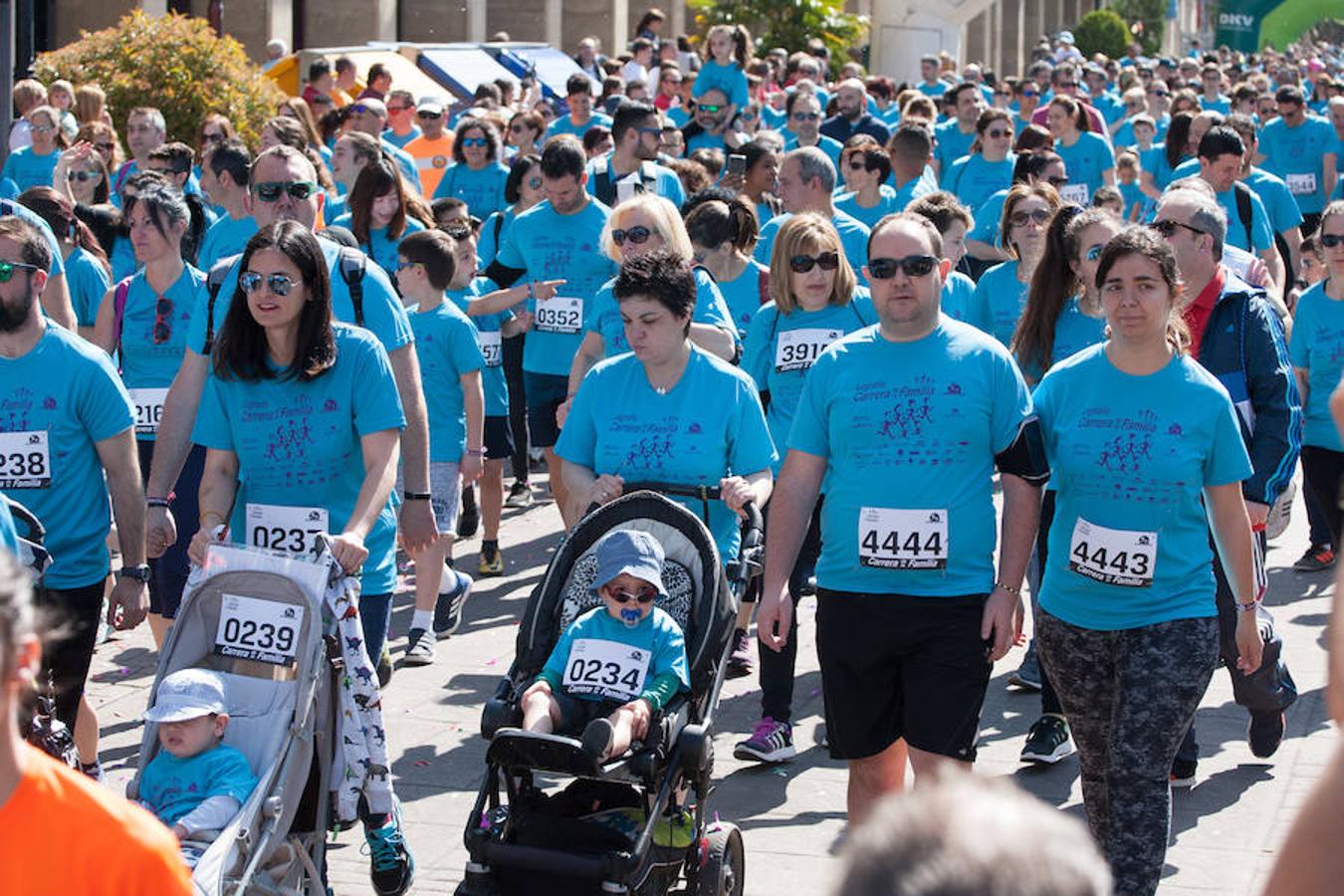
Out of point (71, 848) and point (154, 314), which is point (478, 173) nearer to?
point (154, 314)

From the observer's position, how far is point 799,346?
25.4ft

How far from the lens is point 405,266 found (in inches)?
354

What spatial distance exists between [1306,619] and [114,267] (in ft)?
19.7

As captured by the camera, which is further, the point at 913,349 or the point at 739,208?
the point at 739,208

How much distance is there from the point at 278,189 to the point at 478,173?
6.46 m

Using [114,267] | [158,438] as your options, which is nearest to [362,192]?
[114,267]

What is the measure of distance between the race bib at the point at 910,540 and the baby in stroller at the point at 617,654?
610 mm

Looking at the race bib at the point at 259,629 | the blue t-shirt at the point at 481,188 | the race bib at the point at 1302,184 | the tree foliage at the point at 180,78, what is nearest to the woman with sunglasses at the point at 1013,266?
the race bib at the point at 259,629

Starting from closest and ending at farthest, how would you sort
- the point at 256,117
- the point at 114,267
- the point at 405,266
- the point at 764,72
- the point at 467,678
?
the point at 467,678 < the point at 405,266 < the point at 114,267 < the point at 256,117 < the point at 764,72

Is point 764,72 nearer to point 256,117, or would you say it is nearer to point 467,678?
point 256,117

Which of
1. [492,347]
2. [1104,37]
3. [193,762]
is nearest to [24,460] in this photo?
[193,762]

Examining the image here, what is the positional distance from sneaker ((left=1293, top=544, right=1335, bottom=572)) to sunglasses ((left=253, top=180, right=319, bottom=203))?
5401 millimetres

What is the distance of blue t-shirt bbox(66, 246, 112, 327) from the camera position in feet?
29.8

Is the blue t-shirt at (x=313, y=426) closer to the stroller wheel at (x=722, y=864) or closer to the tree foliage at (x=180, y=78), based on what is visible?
the stroller wheel at (x=722, y=864)
